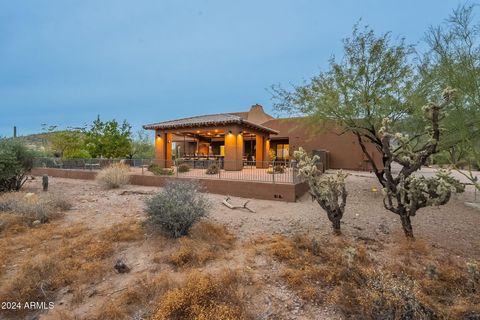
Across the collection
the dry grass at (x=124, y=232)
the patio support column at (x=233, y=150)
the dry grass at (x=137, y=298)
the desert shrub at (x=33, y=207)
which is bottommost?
the dry grass at (x=137, y=298)

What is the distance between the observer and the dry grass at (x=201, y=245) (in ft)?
15.3

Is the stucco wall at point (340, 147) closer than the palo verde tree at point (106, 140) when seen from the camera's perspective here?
Yes

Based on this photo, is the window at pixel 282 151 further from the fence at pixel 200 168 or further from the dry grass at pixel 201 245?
the dry grass at pixel 201 245

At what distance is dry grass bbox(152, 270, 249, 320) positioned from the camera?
3170 mm

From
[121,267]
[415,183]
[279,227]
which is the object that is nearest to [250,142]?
[279,227]

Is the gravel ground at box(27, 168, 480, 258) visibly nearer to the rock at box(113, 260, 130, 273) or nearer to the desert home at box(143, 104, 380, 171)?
the rock at box(113, 260, 130, 273)

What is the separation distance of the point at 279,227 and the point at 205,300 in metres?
3.92

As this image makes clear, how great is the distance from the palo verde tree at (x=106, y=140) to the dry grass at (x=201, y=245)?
58.9 ft

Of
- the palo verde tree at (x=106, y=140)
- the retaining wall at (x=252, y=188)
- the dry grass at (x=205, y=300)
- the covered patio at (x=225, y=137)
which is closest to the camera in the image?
the dry grass at (x=205, y=300)

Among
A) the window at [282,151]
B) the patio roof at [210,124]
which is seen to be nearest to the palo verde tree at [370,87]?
the patio roof at [210,124]

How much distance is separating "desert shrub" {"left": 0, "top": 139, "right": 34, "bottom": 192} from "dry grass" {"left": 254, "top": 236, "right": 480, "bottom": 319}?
39.8ft

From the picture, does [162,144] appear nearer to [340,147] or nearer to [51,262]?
[51,262]

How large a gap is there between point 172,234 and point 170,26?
57559mm

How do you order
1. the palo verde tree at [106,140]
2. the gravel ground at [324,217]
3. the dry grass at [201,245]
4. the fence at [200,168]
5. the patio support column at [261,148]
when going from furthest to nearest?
the palo verde tree at [106,140] → the patio support column at [261,148] → the fence at [200,168] → the gravel ground at [324,217] → the dry grass at [201,245]
